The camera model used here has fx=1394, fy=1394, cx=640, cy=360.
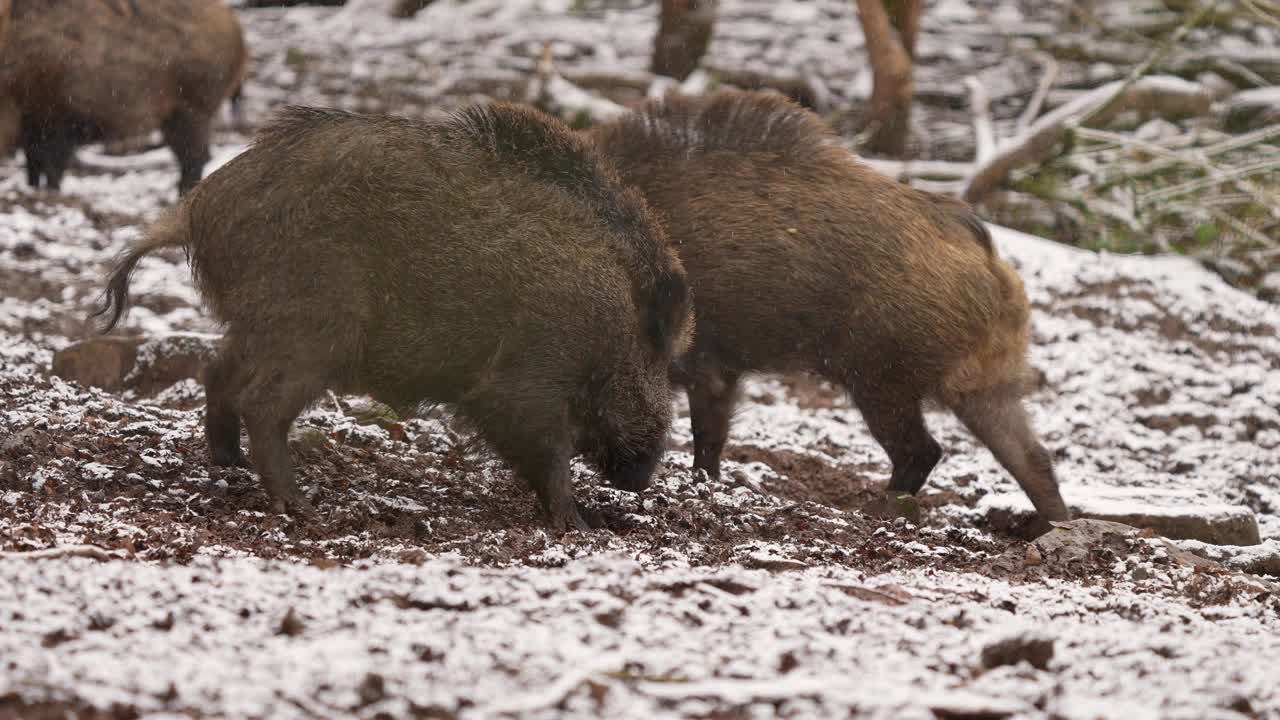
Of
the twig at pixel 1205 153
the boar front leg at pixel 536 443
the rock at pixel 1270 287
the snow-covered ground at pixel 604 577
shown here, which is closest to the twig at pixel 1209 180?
the twig at pixel 1205 153

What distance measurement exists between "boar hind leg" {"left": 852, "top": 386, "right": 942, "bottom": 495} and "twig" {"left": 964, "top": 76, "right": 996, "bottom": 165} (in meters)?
4.16

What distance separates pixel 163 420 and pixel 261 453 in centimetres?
116

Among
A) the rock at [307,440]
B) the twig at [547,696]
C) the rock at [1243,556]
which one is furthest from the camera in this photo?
the rock at [307,440]

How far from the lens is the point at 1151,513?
520 cm

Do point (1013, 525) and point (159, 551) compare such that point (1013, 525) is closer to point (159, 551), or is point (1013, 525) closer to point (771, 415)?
point (771, 415)

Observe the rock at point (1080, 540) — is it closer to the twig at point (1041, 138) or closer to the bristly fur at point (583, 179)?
the bristly fur at point (583, 179)

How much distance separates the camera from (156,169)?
10211mm

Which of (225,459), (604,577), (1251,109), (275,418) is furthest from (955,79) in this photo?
(604,577)

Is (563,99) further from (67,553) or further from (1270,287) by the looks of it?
(67,553)

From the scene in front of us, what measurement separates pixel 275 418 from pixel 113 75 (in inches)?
232

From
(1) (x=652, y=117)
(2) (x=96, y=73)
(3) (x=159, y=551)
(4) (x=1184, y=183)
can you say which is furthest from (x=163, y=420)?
(4) (x=1184, y=183)

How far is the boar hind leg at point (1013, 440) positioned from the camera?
529 cm

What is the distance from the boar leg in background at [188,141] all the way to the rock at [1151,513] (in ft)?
20.1

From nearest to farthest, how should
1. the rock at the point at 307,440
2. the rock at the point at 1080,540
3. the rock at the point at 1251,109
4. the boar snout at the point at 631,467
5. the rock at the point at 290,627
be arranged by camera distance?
1. the rock at the point at 290,627
2. the rock at the point at 1080,540
3. the boar snout at the point at 631,467
4. the rock at the point at 307,440
5. the rock at the point at 1251,109
